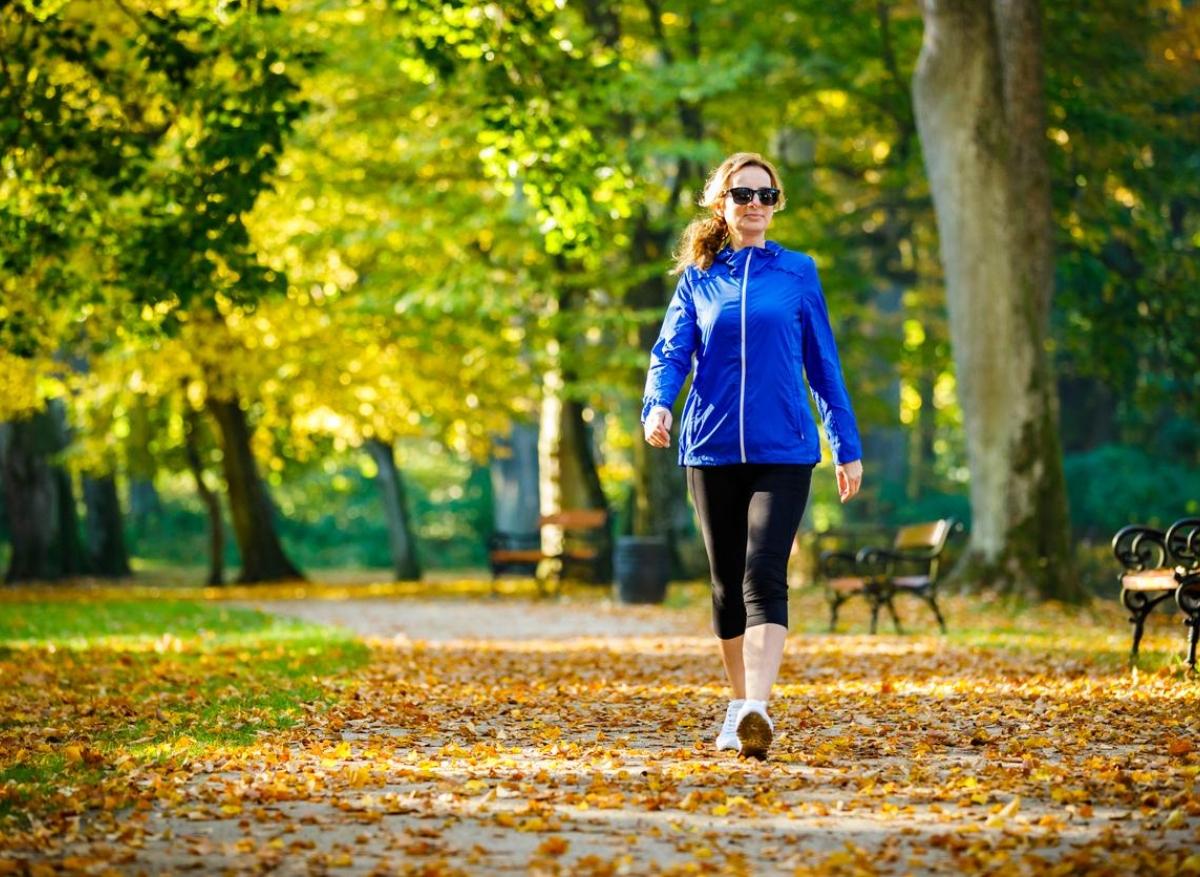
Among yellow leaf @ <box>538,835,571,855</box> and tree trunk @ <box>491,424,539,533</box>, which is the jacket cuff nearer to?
yellow leaf @ <box>538,835,571,855</box>

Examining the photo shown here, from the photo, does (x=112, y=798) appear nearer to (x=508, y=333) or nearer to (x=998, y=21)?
(x=998, y=21)

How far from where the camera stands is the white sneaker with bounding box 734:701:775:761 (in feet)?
21.6

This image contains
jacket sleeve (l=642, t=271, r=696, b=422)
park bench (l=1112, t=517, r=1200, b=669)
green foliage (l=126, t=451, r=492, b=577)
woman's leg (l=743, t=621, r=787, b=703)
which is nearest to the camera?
woman's leg (l=743, t=621, r=787, b=703)

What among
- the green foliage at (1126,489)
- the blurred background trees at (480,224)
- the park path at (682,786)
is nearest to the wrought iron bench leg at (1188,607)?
the park path at (682,786)

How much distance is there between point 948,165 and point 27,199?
958cm

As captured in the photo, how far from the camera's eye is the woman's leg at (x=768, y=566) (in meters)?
6.60

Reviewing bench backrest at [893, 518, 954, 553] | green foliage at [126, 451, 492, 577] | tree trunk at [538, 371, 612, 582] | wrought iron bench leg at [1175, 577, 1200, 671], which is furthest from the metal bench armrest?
green foliage at [126, 451, 492, 577]

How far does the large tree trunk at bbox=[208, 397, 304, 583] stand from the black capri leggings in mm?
21820

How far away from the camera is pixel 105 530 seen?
34.8 meters

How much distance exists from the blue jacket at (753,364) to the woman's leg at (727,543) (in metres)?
0.11

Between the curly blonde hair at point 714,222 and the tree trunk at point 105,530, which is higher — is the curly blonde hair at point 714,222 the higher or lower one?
the higher one

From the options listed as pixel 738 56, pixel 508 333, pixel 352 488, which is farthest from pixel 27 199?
pixel 352 488

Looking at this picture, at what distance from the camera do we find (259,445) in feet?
102

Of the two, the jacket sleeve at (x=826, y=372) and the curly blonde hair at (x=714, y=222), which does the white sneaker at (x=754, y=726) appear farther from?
the curly blonde hair at (x=714, y=222)
